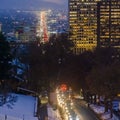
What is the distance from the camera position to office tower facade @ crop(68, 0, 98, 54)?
86312 millimetres

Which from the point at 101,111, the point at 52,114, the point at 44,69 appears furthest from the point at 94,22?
the point at 52,114

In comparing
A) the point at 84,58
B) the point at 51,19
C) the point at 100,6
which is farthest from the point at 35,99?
the point at 51,19

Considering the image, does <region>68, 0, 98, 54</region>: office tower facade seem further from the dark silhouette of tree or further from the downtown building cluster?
the dark silhouette of tree

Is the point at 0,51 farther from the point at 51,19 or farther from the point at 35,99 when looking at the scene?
the point at 51,19

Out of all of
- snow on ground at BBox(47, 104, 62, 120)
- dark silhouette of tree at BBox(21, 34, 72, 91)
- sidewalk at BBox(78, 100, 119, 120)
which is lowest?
sidewalk at BBox(78, 100, 119, 120)

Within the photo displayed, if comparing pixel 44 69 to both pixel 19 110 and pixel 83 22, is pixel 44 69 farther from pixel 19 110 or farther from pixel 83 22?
pixel 83 22

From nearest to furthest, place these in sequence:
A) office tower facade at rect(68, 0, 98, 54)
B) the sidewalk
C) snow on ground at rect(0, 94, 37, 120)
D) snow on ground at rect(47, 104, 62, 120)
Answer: snow on ground at rect(0, 94, 37, 120) < snow on ground at rect(47, 104, 62, 120) < the sidewalk < office tower facade at rect(68, 0, 98, 54)

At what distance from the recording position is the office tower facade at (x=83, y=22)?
86312 millimetres

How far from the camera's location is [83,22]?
89.1 meters

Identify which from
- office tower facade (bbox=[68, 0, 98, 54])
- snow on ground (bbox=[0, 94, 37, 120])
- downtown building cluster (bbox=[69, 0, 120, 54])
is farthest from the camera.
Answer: office tower facade (bbox=[68, 0, 98, 54])

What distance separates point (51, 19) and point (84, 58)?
113837 mm

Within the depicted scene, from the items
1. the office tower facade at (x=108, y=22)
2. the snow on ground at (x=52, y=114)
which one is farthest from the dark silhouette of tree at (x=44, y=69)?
the office tower facade at (x=108, y=22)

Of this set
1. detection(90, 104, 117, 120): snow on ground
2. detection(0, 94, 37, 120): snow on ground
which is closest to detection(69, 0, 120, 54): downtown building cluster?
detection(90, 104, 117, 120): snow on ground

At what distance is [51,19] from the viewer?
142 m
